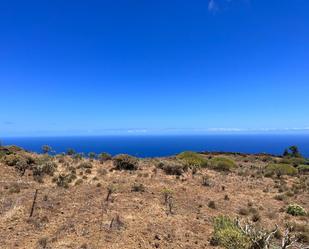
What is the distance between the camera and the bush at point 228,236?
847 centimetres

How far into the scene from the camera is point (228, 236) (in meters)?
9.33

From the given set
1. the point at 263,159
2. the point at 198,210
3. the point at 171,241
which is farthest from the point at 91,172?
the point at 263,159

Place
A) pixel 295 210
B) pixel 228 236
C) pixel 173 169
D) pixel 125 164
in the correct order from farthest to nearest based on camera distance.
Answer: pixel 125 164, pixel 173 169, pixel 295 210, pixel 228 236

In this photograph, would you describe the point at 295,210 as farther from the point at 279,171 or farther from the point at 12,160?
the point at 12,160

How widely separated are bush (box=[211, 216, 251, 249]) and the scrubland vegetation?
3 centimetres

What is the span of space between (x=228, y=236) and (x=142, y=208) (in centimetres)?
496

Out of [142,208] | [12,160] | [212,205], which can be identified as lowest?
[212,205]

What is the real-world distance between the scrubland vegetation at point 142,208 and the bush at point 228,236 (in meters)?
0.03

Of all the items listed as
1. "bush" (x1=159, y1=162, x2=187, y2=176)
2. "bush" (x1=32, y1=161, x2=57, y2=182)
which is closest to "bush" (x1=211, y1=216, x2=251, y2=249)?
"bush" (x1=159, y1=162, x2=187, y2=176)

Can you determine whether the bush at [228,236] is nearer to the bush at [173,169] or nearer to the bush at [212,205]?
the bush at [212,205]

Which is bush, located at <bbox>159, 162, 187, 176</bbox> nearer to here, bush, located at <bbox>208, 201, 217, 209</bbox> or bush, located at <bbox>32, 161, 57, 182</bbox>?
bush, located at <bbox>208, 201, 217, 209</bbox>

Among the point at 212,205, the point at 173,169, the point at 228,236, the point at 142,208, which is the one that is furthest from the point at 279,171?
the point at 228,236

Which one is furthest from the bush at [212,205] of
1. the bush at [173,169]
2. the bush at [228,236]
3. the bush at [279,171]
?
the bush at [279,171]

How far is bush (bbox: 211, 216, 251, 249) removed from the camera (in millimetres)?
8473
